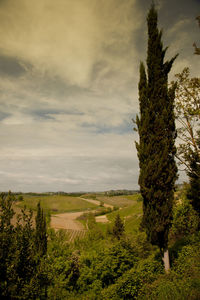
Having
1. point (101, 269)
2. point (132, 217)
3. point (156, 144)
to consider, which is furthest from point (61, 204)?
point (156, 144)

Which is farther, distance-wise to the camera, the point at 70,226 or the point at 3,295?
the point at 70,226

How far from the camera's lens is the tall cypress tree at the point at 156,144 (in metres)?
13.0

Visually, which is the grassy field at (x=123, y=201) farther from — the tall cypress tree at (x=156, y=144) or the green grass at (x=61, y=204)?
the tall cypress tree at (x=156, y=144)

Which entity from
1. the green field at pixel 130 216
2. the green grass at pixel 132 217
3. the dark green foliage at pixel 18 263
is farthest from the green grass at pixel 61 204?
the dark green foliage at pixel 18 263

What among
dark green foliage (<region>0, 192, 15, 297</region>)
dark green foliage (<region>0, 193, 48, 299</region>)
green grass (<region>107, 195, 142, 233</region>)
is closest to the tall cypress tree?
dark green foliage (<region>0, 193, 48, 299</region>)

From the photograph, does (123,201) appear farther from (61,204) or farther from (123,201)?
(61,204)

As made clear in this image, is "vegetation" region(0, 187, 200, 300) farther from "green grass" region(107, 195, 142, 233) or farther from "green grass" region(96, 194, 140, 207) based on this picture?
"green grass" region(96, 194, 140, 207)

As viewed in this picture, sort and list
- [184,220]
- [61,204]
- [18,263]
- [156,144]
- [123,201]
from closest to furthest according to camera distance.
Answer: [18,263] → [156,144] → [184,220] → [61,204] → [123,201]

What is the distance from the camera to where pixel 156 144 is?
1351cm

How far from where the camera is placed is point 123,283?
1315 centimetres

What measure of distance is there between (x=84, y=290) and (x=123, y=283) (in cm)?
886

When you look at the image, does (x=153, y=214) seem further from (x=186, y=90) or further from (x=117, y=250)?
(x=186, y=90)

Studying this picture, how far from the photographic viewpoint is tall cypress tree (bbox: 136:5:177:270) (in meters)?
13.0

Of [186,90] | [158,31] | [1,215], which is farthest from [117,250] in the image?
[158,31]
